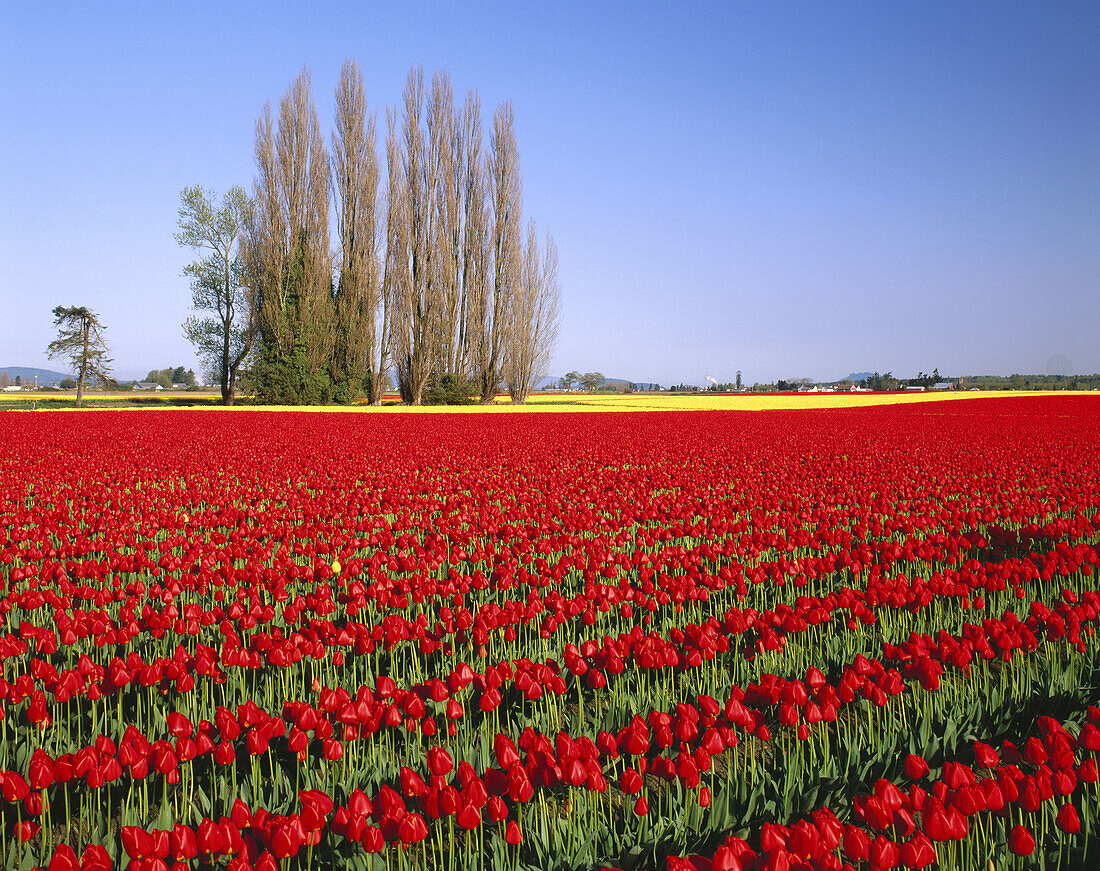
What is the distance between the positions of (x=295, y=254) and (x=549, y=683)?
3867cm

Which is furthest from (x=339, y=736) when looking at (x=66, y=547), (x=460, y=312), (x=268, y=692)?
(x=460, y=312)

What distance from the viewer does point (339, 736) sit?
9.01 feet

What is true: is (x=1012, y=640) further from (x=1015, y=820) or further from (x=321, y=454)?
(x=321, y=454)

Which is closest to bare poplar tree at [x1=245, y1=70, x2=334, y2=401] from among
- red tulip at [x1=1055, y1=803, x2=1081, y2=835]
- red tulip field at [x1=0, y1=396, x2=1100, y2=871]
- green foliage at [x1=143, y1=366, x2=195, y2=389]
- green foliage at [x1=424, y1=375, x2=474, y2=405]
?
green foliage at [x1=424, y1=375, x2=474, y2=405]

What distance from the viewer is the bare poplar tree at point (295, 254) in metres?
37.0

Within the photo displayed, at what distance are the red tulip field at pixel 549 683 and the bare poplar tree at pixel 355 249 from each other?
30.2 meters

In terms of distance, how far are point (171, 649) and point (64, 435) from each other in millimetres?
14610

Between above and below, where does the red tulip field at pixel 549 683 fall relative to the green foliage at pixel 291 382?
below

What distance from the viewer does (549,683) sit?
2732 mm

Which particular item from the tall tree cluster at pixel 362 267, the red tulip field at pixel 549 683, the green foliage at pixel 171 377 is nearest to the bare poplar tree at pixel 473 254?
the tall tree cluster at pixel 362 267

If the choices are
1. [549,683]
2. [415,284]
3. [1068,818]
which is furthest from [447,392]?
[1068,818]

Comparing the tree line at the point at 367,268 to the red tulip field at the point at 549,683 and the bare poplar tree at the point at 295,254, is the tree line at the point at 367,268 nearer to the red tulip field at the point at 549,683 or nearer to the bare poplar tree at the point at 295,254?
the bare poplar tree at the point at 295,254

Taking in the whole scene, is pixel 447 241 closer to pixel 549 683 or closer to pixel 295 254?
pixel 295 254

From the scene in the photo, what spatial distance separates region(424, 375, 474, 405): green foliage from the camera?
121 feet
